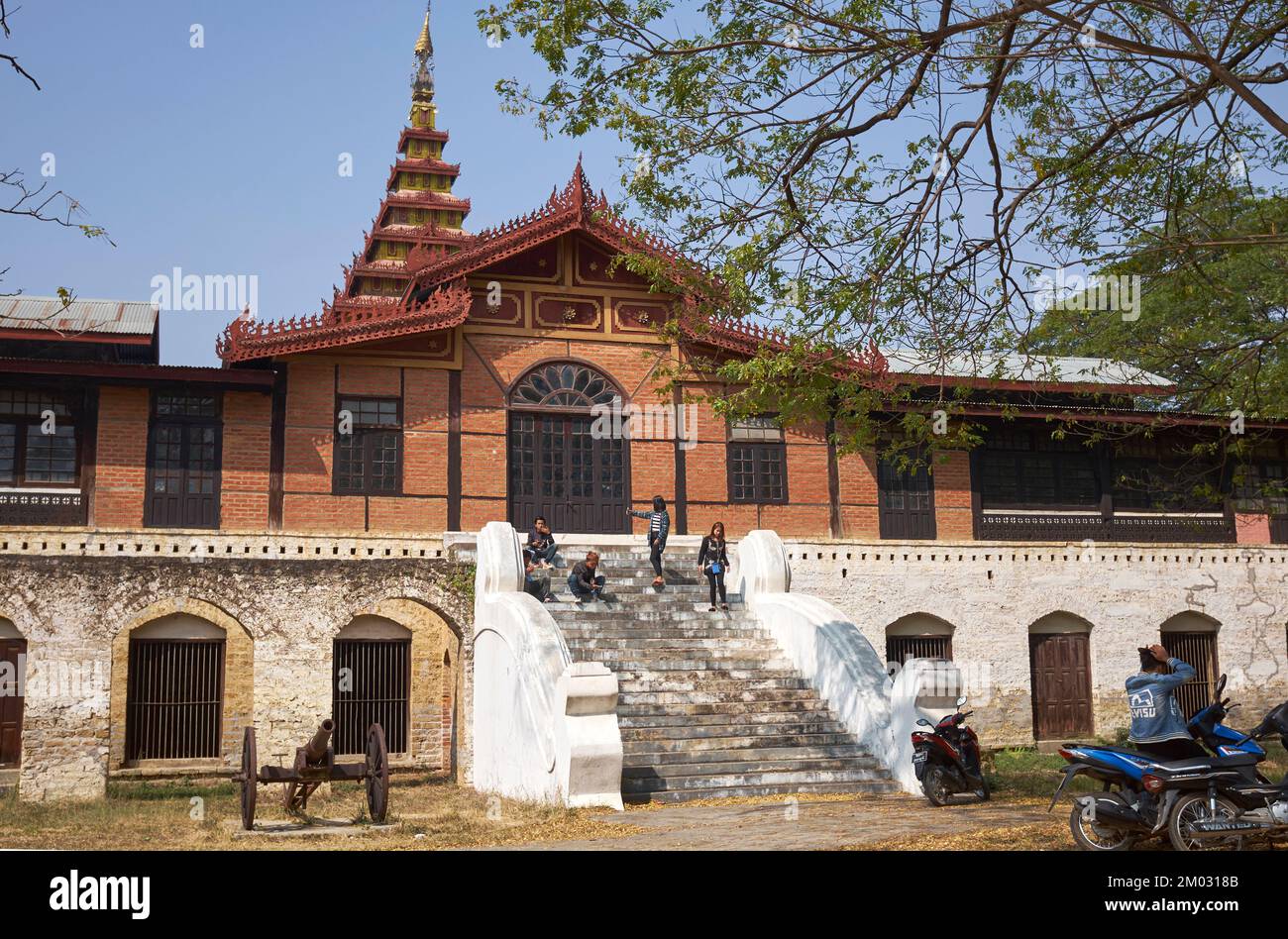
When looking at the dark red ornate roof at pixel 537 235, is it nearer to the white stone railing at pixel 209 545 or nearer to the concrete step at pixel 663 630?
the white stone railing at pixel 209 545

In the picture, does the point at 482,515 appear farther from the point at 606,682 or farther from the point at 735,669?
the point at 606,682

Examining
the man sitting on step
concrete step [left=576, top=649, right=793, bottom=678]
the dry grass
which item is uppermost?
the man sitting on step

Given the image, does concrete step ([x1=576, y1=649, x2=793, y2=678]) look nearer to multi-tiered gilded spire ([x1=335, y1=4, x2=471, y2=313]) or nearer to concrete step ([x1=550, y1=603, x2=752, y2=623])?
concrete step ([x1=550, y1=603, x2=752, y2=623])

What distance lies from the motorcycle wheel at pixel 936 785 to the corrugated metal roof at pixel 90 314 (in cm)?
1379

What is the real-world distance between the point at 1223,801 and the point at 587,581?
889 cm

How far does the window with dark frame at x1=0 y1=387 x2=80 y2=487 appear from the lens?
1798cm

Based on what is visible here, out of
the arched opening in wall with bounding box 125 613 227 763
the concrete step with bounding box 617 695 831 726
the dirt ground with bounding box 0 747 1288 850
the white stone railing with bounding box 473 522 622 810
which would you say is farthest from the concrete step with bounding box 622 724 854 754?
the arched opening in wall with bounding box 125 613 227 763

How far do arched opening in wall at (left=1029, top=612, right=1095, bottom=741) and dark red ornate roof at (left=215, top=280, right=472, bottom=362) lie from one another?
36.1ft

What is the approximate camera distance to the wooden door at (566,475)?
19.8 meters

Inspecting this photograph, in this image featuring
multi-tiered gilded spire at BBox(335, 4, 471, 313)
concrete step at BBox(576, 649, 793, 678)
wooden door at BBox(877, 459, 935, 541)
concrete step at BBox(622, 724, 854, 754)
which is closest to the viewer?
concrete step at BBox(622, 724, 854, 754)

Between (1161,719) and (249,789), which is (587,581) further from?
(1161,719)

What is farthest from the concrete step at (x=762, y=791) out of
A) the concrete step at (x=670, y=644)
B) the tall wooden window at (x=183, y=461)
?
the tall wooden window at (x=183, y=461)

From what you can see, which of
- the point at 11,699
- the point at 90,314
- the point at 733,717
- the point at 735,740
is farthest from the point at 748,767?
the point at 90,314

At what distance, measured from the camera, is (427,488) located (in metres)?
19.2
